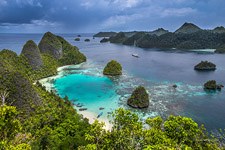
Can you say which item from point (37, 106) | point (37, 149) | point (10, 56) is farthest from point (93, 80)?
point (37, 149)

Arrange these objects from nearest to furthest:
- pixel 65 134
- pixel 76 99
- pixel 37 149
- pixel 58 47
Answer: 1. pixel 37 149
2. pixel 65 134
3. pixel 76 99
4. pixel 58 47

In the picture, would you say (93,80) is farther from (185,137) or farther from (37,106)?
(185,137)

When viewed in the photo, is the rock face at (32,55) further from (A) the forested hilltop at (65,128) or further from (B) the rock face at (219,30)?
(B) the rock face at (219,30)

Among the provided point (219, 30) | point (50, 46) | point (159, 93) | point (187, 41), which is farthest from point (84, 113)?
point (219, 30)

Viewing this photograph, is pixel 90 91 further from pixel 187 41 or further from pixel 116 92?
pixel 187 41

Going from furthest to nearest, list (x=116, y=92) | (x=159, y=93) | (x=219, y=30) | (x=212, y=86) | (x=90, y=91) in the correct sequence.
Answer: (x=219, y=30) < (x=212, y=86) < (x=90, y=91) < (x=116, y=92) < (x=159, y=93)

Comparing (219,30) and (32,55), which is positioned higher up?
(219,30)
